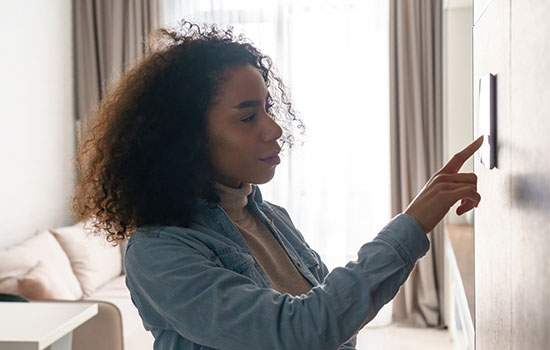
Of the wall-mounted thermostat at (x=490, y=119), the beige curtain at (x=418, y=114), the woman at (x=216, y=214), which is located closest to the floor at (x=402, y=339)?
the beige curtain at (x=418, y=114)

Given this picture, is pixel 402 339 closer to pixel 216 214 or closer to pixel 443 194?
pixel 216 214

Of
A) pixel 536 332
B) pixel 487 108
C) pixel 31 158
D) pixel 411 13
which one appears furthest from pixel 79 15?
pixel 536 332

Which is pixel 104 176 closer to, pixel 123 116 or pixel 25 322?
pixel 123 116

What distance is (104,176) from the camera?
115 centimetres

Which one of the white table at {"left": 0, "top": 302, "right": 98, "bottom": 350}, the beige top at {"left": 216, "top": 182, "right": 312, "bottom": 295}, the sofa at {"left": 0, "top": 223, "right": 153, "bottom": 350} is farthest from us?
the sofa at {"left": 0, "top": 223, "right": 153, "bottom": 350}

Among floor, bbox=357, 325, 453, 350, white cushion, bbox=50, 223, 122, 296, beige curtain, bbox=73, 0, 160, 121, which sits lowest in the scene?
floor, bbox=357, 325, 453, 350

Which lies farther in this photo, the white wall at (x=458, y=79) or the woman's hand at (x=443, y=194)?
the white wall at (x=458, y=79)

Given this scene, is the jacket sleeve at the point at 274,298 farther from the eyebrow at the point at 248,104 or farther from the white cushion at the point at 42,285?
the white cushion at the point at 42,285

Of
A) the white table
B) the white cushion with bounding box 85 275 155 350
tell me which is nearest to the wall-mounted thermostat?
the white table

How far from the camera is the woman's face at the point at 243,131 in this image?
1.06 metres

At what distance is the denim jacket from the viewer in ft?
2.85

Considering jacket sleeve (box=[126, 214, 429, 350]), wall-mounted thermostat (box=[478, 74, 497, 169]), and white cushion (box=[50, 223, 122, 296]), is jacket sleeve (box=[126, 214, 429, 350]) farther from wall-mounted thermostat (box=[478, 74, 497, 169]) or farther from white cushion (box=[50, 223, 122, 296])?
white cushion (box=[50, 223, 122, 296])

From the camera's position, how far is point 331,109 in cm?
429

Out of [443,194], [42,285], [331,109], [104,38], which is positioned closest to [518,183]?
[443,194]
